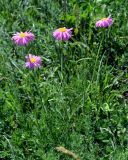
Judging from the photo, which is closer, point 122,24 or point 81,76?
point 81,76

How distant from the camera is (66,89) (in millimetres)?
2564

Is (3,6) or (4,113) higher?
(3,6)

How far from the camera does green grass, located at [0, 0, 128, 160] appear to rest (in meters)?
2.29

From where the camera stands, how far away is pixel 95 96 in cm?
256

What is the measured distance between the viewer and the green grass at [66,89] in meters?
2.29

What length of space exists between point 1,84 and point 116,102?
2.59 ft

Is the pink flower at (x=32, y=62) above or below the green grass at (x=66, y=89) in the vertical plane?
above

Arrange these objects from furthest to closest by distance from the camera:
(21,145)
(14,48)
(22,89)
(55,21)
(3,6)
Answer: (3,6)
(55,21)
(14,48)
(22,89)
(21,145)

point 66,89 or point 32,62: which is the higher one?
point 32,62

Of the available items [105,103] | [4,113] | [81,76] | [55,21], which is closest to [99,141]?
[105,103]

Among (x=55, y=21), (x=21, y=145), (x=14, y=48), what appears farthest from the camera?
(x=55, y=21)

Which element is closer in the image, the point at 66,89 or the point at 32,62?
the point at 32,62

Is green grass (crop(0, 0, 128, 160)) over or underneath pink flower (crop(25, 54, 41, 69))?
underneath

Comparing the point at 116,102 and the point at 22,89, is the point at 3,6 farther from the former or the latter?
the point at 116,102
